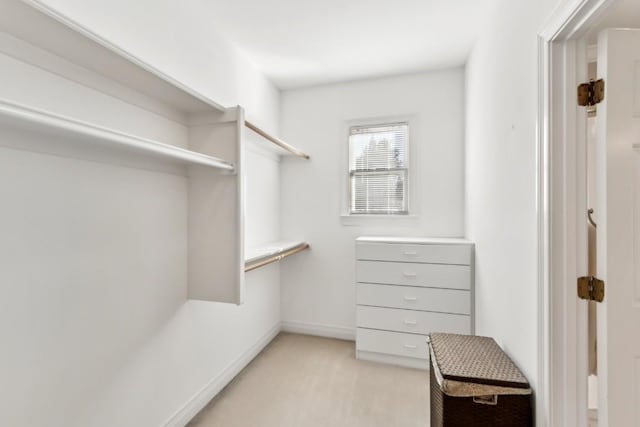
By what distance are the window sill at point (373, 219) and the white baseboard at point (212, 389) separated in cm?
142

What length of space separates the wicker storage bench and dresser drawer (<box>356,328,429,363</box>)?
105 cm

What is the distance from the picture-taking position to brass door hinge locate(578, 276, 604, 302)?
3.67ft

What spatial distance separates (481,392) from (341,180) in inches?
88.4

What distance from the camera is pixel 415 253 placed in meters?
2.59

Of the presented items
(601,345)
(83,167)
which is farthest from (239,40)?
(601,345)

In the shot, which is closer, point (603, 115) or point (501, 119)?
point (603, 115)

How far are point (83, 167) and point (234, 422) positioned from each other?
5.49ft

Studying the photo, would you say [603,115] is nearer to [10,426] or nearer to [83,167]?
[83,167]

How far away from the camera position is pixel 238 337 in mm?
2510

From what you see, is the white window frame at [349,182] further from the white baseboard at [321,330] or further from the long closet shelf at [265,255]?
the white baseboard at [321,330]

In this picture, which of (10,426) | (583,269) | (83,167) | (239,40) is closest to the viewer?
(10,426)

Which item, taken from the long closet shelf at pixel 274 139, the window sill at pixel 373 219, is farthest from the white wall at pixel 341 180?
the long closet shelf at pixel 274 139

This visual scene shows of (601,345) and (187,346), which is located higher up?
(601,345)

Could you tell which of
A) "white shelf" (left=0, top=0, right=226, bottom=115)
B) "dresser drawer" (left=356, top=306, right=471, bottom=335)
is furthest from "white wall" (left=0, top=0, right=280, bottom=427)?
"dresser drawer" (left=356, top=306, right=471, bottom=335)
